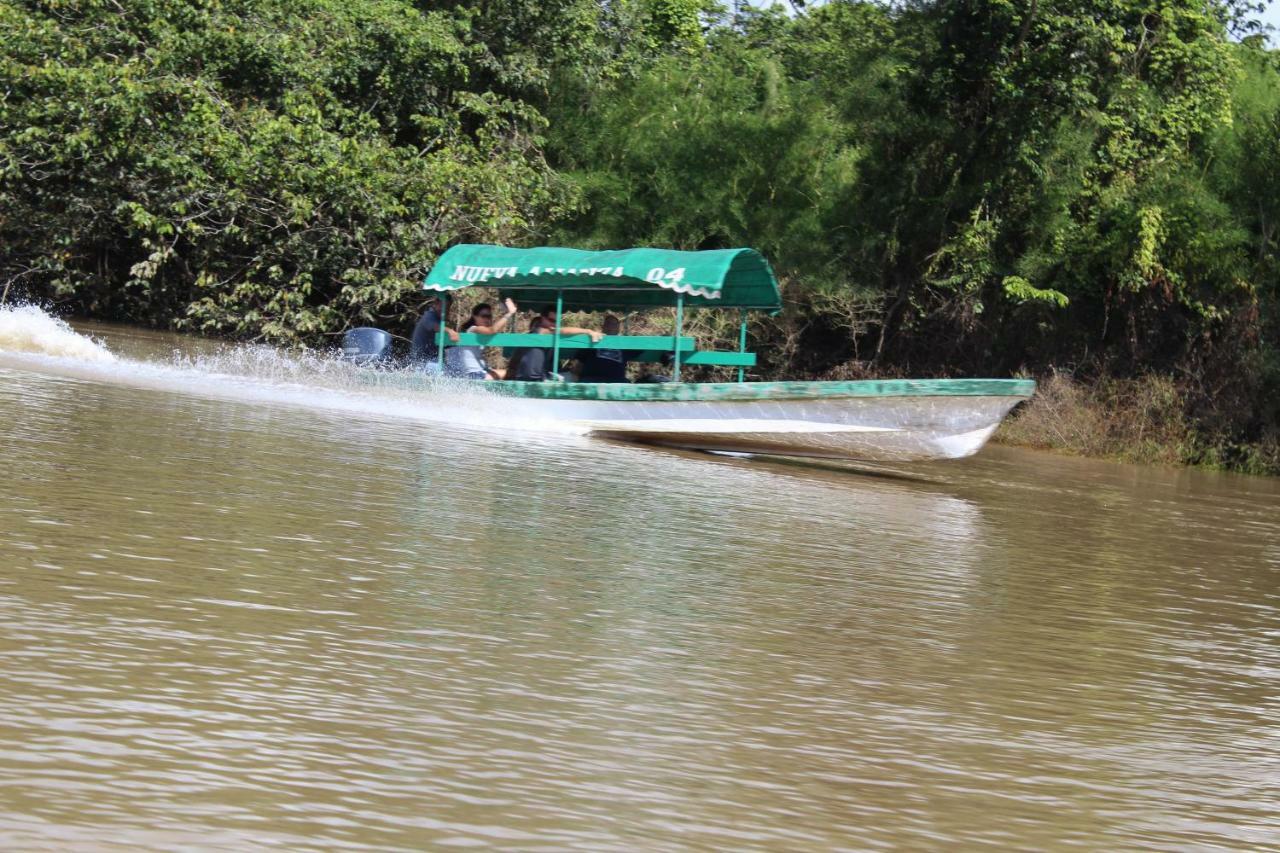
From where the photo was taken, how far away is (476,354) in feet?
49.6

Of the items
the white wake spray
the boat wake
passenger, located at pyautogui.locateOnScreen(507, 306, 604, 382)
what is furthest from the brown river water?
the white wake spray

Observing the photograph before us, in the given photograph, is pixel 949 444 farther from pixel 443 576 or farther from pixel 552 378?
pixel 443 576

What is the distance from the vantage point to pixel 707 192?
24.5m

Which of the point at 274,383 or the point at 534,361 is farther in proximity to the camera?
the point at 274,383

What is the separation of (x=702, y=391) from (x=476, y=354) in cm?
278

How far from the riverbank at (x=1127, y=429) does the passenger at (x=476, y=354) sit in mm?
8072

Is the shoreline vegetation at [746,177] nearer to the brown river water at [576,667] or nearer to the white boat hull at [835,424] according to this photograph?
the white boat hull at [835,424]

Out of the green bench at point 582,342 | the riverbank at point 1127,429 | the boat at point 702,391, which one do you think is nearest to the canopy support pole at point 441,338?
the boat at point 702,391

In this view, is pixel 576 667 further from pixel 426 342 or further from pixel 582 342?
pixel 426 342

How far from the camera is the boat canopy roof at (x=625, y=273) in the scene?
14055 mm

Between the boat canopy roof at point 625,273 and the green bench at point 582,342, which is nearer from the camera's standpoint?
the boat canopy roof at point 625,273

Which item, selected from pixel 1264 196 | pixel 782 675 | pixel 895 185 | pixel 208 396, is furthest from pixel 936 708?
pixel 895 185

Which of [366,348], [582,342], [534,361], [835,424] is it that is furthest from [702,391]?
[366,348]

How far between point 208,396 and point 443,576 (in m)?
8.09
